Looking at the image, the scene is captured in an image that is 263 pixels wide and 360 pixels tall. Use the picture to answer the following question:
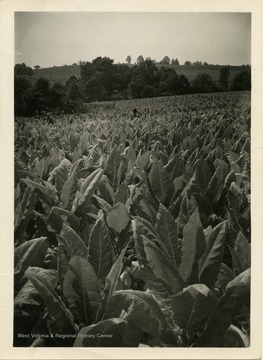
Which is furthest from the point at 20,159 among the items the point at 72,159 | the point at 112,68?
the point at 112,68

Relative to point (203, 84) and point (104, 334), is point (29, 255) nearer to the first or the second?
point (104, 334)

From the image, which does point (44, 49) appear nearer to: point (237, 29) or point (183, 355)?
point (237, 29)

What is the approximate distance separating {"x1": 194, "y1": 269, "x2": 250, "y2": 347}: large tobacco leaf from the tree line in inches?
11.6

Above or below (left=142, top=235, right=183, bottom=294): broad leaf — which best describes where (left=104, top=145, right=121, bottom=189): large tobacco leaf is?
above

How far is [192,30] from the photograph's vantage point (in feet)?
2.30

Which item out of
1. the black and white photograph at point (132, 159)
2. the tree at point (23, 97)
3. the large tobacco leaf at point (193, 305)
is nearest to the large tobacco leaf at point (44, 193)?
the black and white photograph at point (132, 159)

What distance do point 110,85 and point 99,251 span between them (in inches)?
10.5

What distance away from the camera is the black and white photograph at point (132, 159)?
0.58 metres

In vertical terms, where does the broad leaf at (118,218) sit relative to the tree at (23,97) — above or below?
below

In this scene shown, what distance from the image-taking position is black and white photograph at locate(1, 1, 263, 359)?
582 millimetres

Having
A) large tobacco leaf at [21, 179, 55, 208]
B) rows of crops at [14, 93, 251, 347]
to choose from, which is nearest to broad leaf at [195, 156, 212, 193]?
rows of crops at [14, 93, 251, 347]

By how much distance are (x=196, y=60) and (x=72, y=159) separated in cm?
24

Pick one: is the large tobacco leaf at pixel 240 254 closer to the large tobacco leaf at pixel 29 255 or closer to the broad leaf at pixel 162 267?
the broad leaf at pixel 162 267

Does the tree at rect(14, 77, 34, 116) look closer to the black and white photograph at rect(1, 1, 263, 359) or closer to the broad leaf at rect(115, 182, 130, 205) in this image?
the black and white photograph at rect(1, 1, 263, 359)
